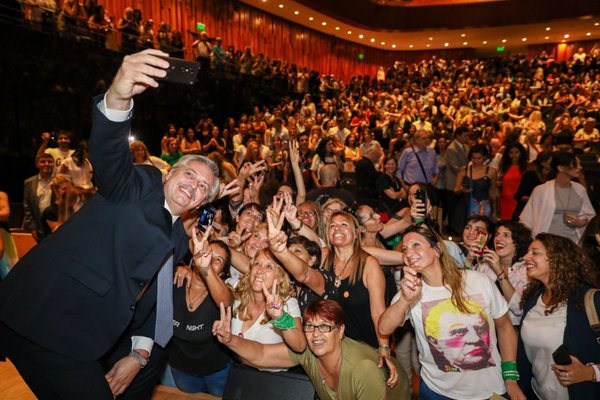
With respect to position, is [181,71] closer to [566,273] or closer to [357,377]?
[357,377]

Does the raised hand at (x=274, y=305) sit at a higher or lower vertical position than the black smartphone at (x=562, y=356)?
higher

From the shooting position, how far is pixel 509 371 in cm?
226

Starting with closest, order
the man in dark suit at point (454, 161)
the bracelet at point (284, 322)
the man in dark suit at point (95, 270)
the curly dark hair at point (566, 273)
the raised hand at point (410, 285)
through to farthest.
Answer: the man in dark suit at point (95, 270) → the raised hand at point (410, 285) → the bracelet at point (284, 322) → the curly dark hair at point (566, 273) → the man in dark suit at point (454, 161)

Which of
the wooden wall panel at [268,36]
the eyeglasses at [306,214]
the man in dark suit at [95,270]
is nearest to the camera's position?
Answer: the man in dark suit at [95,270]

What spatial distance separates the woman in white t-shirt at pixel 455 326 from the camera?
2.20 metres

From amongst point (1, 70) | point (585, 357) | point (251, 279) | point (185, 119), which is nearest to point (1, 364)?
point (251, 279)

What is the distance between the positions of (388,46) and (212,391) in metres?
26.9

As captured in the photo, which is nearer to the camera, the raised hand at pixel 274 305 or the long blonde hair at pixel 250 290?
the raised hand at pixel 274 305

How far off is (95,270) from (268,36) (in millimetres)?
20728

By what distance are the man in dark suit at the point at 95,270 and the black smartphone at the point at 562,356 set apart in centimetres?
181

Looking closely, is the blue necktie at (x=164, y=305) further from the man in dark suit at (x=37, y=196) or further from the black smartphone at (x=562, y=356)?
the man in dark suit at (x=37, y=196)

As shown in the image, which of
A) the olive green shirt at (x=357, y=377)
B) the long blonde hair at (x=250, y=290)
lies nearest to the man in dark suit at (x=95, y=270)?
the olive green shirt at (x=357, y=377)

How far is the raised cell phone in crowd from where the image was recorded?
305cm

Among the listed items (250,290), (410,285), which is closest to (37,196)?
(250,290)
